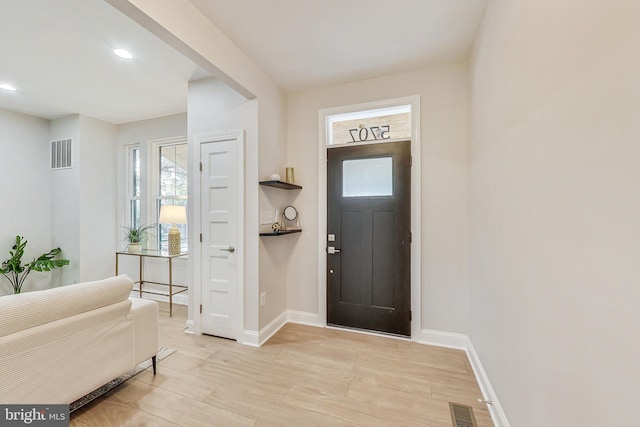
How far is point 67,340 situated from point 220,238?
1393mm

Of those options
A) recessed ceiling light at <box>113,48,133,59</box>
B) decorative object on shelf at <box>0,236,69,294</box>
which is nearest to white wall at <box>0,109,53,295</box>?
decorative object on shelf at <box>0,236,69,294</box>

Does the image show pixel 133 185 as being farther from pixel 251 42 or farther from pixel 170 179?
pixel 251 42

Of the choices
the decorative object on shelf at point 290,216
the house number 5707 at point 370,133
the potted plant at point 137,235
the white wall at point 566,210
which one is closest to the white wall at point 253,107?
the decorative object on shelf at point 290,216

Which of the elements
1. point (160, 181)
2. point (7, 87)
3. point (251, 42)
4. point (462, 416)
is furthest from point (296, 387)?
point (7, 87)

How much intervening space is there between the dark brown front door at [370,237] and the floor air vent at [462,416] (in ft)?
3.00

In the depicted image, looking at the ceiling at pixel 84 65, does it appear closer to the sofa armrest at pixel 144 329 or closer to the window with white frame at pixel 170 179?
the window with white frame at pixel 170 179

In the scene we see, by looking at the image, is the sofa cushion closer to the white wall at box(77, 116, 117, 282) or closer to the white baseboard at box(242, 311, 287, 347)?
the white baseboard at box(242, 311, 287, 347)

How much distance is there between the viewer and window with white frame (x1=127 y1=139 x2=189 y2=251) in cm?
404

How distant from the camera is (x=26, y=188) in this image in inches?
151

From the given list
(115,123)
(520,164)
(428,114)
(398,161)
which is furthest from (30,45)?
(520,164)

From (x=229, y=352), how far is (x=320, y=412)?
117cm

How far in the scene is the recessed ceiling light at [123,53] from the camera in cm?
233

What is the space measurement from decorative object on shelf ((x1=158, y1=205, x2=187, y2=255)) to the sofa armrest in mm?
1588

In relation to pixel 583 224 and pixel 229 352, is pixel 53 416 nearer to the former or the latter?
pixel 229 352
